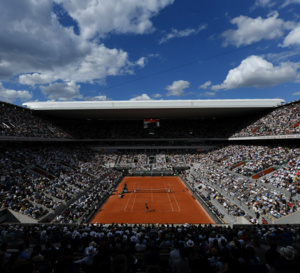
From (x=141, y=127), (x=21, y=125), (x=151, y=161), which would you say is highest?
(x=141, y=127)

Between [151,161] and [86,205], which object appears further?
[151,161]

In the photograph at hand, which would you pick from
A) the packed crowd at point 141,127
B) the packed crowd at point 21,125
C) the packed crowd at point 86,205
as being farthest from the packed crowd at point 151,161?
the packed crowd at point 21,125

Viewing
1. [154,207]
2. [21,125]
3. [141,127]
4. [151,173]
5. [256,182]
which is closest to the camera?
[256,182]

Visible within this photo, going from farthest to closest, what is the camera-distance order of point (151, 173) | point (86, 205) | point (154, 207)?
1. point (151, 173)
2. point (154, 207)
3. point (86, 205)

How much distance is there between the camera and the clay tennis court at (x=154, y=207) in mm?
19641

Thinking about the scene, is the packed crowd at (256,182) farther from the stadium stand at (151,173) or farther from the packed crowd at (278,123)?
the packed crowd at (278,123)

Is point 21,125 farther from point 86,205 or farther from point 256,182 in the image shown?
point 256,182

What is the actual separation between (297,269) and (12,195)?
22777mm

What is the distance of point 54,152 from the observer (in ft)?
114

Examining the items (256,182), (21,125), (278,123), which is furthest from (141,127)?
(256,182)

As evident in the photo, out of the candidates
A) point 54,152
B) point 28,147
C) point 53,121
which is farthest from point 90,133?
point 28,147

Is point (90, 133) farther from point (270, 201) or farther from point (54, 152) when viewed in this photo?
point (270, 201)

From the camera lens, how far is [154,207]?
23.4 m

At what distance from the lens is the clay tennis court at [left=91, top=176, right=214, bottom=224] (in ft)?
64.4
